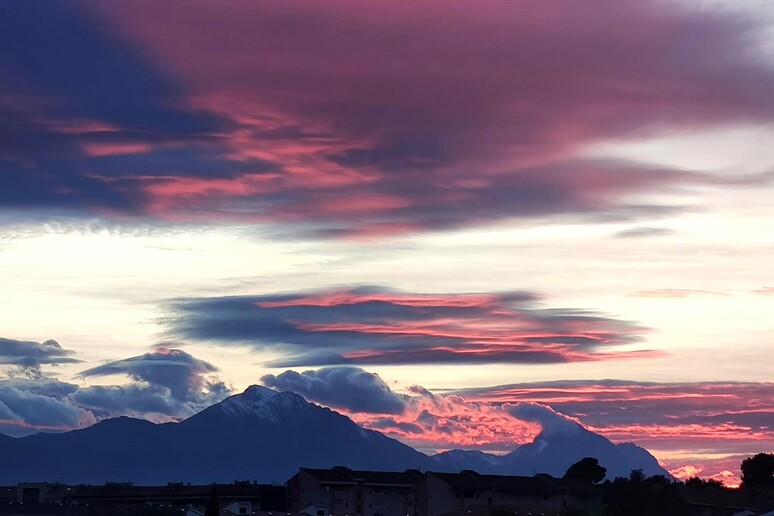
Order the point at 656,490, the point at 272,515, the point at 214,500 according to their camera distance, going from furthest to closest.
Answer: the point at 272,515
the point at 656,490
the point at 214,500

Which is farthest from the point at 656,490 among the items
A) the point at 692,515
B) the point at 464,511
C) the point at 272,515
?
the point at 272,515

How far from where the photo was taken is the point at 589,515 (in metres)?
165

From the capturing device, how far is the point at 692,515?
18088 centimetres

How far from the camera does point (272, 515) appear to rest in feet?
627

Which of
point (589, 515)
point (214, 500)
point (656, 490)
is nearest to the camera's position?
point (214, 500)

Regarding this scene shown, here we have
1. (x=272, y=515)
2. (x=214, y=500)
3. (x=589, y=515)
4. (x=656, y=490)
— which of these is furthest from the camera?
(x=272, y=515)

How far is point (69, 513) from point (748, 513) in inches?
3400

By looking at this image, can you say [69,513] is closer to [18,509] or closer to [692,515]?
[18,509]

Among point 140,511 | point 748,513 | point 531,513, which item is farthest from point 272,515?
point 748,513

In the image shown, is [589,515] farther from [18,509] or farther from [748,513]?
[18,509]

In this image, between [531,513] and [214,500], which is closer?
[214,500]

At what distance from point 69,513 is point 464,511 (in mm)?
52308

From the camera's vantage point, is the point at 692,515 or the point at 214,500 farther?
the point at 692,515

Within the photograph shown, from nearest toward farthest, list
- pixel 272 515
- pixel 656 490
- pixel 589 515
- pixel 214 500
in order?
pixel 214 500 → pixel 589 515 → pixel 656 490 → pixel 272 515
